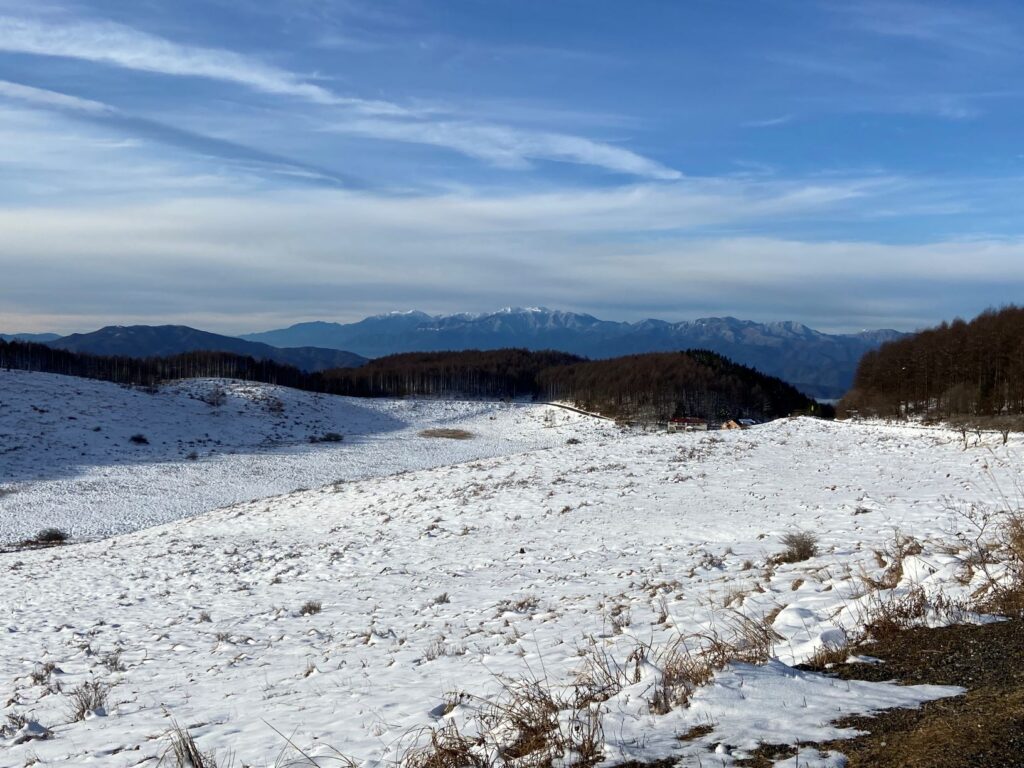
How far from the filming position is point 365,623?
10.8 m

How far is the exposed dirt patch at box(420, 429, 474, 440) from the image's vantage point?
73875 millimetres

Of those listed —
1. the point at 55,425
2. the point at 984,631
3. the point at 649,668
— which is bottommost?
the point at 55,425

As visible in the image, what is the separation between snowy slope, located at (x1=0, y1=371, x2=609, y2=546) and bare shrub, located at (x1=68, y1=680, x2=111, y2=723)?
24.0m

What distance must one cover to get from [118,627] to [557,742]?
10.6 m

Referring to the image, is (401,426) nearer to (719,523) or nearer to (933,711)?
(719,523)

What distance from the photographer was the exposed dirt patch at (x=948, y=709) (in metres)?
3.86

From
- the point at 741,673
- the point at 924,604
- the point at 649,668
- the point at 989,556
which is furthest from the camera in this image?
the point at 989,556

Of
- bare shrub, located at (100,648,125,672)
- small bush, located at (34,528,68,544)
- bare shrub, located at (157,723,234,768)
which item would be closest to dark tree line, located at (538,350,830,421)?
small bush, located at (34,528,68,544)

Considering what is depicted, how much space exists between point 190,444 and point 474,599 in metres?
55.0

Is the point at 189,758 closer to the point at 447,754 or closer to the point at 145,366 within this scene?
Result: the point at 447,754

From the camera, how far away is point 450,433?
76062mm

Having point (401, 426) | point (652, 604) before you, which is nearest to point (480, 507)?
point (652, 604)

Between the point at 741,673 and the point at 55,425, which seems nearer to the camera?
the point at 741,673

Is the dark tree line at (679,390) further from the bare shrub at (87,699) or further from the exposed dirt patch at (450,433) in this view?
the bare shrub at (87,699)
